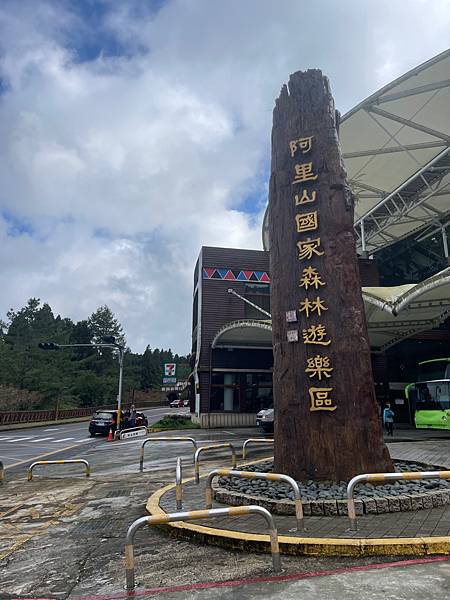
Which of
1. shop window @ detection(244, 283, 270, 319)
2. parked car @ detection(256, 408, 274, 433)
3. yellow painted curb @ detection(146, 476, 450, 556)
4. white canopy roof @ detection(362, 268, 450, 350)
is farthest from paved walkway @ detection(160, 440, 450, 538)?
shop window @ detection(244, 283, 270, 319)

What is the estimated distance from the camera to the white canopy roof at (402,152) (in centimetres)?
2022

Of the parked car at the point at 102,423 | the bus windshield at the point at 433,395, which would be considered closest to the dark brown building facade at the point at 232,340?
the parked car at the point at 102,423

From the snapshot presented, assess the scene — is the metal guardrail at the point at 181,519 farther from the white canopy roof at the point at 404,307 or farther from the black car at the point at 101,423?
the black car at the point at 101,423

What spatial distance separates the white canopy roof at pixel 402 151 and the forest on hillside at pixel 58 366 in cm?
3351

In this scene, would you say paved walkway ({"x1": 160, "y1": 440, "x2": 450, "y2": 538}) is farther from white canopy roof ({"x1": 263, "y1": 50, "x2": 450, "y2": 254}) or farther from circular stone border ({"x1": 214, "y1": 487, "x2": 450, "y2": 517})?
white canopy roof ({"x1": 263, "y1": 50, "x2": 450, "y2": 254})

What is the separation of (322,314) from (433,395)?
15.9 m

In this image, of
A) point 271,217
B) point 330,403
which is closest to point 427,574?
Result: point 330,403

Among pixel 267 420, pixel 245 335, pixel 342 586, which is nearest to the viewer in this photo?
pixel 342 586

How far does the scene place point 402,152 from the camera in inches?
998

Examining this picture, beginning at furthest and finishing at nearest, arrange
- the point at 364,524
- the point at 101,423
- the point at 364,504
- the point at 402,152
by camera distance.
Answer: the point at 101,423 → the point at 402,152 → the point at 364,504 → the point at 364,524

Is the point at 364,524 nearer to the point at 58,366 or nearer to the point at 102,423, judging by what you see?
the point at 102,423

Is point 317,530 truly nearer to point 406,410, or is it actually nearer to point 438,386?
point 438,386

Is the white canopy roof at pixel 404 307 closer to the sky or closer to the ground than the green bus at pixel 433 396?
closer to the sky

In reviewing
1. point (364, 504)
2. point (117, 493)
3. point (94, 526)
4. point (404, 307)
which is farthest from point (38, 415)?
point (364, 504)
